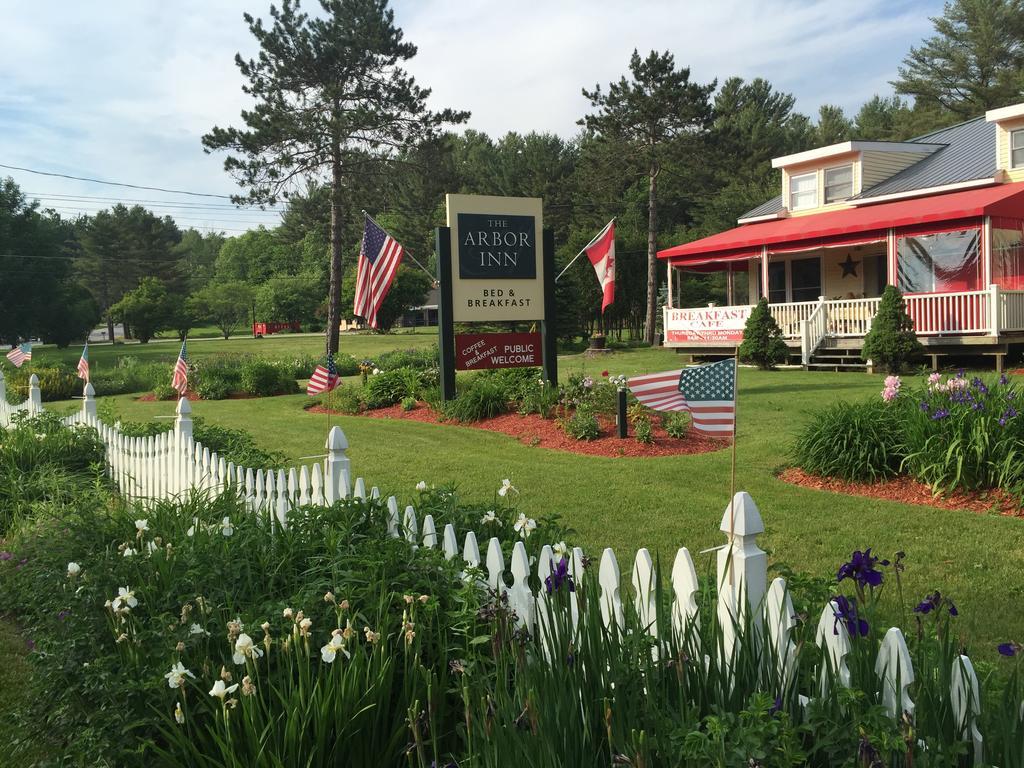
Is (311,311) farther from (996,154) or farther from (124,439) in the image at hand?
(124,439)

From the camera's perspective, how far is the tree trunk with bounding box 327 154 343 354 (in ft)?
98.3

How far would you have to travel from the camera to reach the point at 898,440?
7.75 m

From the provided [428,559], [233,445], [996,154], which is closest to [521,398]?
[233,445]

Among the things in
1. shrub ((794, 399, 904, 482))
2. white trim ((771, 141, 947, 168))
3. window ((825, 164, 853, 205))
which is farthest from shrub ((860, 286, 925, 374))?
shrub ((794, 399, 904, 482))

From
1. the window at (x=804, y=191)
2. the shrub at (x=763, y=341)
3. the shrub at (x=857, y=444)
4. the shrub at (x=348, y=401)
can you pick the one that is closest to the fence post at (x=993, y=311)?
the shrub at (x=763, y=341)

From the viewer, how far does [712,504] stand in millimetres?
7215

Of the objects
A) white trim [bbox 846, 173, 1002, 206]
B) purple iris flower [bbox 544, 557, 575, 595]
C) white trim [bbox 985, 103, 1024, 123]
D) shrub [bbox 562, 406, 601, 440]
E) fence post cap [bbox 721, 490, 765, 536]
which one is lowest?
shrub [bbox 562, 406, 601, 440]

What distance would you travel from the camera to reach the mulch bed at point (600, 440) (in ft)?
32.7

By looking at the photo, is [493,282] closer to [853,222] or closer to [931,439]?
[931,439]

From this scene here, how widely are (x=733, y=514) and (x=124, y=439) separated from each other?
276 inches

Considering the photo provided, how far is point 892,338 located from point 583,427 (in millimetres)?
10566

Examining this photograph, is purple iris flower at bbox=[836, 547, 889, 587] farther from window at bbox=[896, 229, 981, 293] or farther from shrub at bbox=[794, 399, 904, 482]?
window at bbox=[896, 229, 981, 293]

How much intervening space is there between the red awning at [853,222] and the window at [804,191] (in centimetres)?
49

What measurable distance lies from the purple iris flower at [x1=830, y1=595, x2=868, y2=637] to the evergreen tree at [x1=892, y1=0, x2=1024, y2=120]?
46072 mm
